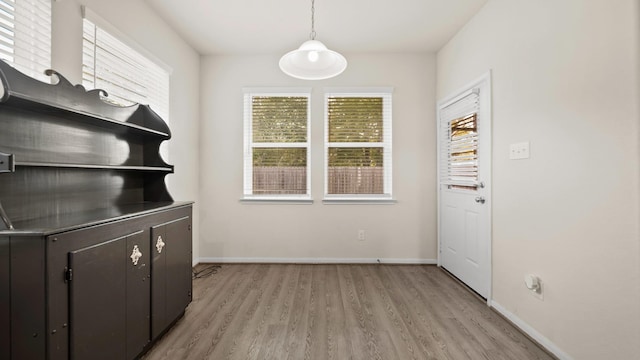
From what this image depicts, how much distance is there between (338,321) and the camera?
2.22m

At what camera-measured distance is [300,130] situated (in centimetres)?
366

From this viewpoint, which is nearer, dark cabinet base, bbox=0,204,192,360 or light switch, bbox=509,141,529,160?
dark cabinet base, bbox=0,204,192,360

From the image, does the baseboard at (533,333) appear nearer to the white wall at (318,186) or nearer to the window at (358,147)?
the white wall at (318,186)

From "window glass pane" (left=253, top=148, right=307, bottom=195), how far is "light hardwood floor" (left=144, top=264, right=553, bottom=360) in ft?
3.64

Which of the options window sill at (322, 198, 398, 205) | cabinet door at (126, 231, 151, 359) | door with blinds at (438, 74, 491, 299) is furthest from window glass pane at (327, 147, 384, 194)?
cabinet door at (126, 231, 151, 359)

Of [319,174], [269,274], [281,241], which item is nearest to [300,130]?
[319,174]

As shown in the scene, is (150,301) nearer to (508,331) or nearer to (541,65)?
(508,331)

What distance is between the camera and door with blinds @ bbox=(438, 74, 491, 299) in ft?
8.44

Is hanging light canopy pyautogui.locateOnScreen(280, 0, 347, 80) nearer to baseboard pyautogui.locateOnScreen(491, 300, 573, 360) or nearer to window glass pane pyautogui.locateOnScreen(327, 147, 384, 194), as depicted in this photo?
window glass pane pyautogui.locateOnScreen(327, 147, 384, 194)

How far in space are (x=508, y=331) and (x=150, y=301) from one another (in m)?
2.64

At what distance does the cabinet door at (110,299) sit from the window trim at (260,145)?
6.29 ft

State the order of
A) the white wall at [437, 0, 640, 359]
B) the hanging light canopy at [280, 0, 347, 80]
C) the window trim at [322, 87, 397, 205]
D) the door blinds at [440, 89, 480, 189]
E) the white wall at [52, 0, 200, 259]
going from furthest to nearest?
the window trim at [322, 87, 397, 205], the door blinds at [440, 89, 480, 189], the hanging light canopy at [280, 0, 347, 80], the white wall at [52, 0, 200, 259], the white wall at [437, 0, 640, 359]

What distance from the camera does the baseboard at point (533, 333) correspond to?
5.83 feet

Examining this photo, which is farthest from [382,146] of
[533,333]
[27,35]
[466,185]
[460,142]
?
[27,35]
